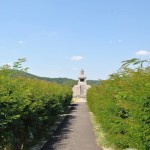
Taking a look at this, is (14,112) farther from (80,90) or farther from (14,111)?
(80,90)

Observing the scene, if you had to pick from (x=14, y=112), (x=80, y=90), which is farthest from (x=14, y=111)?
(x=80, y=90)

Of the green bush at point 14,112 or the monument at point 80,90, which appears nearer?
the green bush at point 14,112

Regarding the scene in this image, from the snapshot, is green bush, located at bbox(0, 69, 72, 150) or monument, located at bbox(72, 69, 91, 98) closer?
green bush, located at bbox(0, 69, 72, 150)

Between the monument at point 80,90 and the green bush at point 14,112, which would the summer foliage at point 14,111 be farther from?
the monument at point 80,90

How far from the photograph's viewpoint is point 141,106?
7.09m

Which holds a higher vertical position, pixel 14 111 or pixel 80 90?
pixel 80 90

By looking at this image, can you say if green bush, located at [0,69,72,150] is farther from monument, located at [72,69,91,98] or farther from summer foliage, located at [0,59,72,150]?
monument, located at [72,69,91,98]

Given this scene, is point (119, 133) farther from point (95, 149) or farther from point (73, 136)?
point (73, 136)

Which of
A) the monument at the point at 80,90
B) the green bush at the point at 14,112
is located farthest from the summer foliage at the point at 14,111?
the monument at the point at 80,90

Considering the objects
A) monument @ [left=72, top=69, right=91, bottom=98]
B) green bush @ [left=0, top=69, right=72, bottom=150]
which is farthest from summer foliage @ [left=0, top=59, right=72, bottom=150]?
monument @ [left=72, top=69, right=91, bottom=98]

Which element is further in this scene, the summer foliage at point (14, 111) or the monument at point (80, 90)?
the monument at point (80, 90)

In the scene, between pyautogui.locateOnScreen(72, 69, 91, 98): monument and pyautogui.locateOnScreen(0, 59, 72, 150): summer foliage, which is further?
pyautogui.locateOnScreen(72, 69, 91, 98): monument

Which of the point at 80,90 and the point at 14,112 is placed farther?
the point at 80,90

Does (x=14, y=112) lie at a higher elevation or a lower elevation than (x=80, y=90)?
lower
